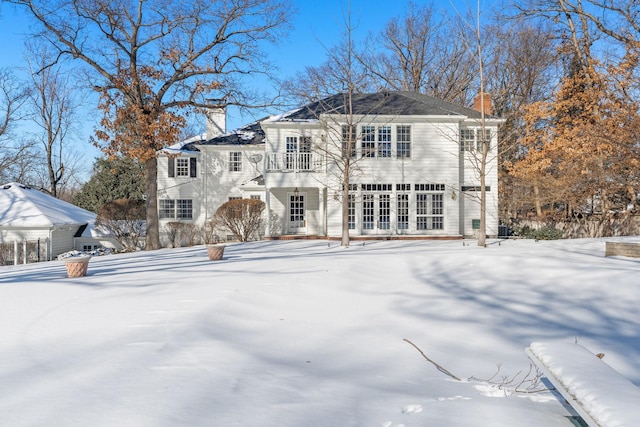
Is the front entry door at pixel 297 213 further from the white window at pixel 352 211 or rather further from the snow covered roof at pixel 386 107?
the snow covered roof at pixel 386 107

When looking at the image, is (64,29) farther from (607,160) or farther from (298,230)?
(607,160)

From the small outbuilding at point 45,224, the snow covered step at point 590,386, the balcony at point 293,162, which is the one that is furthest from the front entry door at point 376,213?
the snow covered step at point 590,386

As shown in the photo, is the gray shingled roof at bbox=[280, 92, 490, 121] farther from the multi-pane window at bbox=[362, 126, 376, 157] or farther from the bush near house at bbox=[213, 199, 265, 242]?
the bush near house at bbox=[213, 199, 265, 242]

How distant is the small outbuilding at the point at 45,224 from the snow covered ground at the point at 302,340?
14.2 meters

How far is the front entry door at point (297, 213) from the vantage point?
2394 centimetres

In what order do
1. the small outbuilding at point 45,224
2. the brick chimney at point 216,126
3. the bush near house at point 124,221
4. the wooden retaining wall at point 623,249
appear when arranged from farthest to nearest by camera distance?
the brick chimney at point 216,126, the small outbuilding at point 45,224, the bush near house at point 124,221, the wooden retaining wall at point 623,249

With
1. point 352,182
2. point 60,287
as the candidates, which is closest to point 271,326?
point 60,287

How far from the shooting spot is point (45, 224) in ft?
75.7

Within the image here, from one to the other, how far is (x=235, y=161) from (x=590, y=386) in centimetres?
2577

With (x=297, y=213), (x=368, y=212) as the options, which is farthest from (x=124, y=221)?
(x=368, y=212)

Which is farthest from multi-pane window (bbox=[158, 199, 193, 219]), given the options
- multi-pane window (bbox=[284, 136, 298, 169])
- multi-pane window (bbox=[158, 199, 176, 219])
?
multi-pane window (bbox=[284, 136, 298, 169])

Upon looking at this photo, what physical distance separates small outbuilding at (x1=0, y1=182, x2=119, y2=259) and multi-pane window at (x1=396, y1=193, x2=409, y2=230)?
14236mm

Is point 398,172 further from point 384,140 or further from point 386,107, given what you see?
point 386,107

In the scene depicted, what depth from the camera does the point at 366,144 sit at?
21.7m
